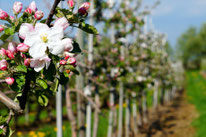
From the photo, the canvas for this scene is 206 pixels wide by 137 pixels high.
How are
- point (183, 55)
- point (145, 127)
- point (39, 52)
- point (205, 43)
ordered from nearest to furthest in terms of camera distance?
1. point (39, 52)
2. point (145, 127)
3. point (205, 43)
4. point (183, 55)

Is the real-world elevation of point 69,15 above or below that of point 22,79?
above

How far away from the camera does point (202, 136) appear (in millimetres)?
6211

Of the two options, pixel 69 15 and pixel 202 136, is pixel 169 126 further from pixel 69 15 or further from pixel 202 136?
pixel 69 15

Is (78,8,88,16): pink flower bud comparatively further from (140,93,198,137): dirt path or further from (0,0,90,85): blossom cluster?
(140,93,198,137): dirt path

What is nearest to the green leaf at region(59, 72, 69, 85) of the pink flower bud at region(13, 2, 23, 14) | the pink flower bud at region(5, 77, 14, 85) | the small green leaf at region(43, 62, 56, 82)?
the small green leaf at region(43, 62, 56, 82)

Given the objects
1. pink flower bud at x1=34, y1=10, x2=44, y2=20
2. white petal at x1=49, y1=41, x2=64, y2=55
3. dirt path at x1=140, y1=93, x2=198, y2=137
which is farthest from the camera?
dirt path at x1=140, y1=93, x2=198, y2=137

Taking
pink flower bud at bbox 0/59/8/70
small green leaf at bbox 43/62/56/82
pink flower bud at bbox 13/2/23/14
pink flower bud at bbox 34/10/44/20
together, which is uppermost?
pink flower bud at bbox 13/2/23/14

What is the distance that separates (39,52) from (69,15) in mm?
210

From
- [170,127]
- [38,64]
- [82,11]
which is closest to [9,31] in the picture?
[38,64]

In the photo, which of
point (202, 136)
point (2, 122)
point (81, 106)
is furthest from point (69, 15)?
point (202, 136)

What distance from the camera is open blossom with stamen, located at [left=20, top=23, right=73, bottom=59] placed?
0.86 meters

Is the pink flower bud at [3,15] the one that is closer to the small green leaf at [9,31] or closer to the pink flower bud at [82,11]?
the small green leaf at [9,31]

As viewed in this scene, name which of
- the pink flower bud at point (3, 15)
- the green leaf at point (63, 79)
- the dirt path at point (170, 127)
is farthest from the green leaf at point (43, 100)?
the dirt path at point (170, 127)

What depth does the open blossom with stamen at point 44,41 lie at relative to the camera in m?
0.86
